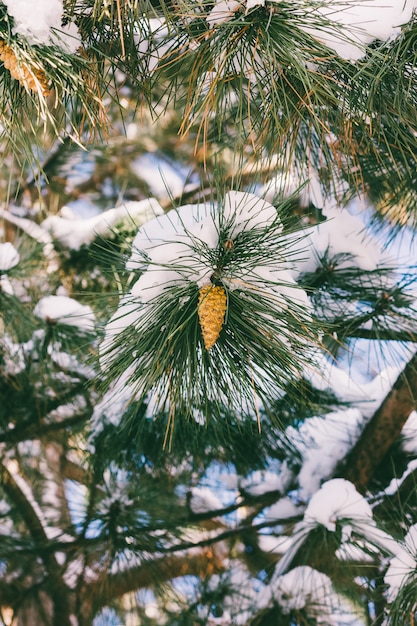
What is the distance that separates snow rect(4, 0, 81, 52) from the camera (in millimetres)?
619

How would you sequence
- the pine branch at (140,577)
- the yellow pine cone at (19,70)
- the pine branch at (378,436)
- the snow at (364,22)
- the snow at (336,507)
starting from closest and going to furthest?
the yellow pine cone at (19,70) < the snow at (364,22) < the snow at (336,507) < the pine branch at (378,436) < the pine branch at (140,577)

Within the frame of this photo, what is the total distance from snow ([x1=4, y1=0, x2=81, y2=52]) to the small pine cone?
330 millimetres

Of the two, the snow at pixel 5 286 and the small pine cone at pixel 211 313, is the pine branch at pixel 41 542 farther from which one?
the small pine cone at pixel 211 313

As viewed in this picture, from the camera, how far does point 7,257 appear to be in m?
1.27

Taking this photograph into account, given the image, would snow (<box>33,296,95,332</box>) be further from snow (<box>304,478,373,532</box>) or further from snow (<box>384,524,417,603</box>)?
snow (<box>384,524,417,603</box>)

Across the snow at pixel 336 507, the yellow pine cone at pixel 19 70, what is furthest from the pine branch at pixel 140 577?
the yellow pine cone at pixel 19 70

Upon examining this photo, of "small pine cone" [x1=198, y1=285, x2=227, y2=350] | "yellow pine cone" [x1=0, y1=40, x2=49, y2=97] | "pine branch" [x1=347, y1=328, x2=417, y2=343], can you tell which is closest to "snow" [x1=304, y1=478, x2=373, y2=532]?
"pine branch" [x1=347, y1=328, x2=417, y2=343]

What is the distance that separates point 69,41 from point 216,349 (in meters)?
0.41

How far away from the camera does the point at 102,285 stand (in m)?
1.49

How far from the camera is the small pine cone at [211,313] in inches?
25.3

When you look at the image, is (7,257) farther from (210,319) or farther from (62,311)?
(210,319)

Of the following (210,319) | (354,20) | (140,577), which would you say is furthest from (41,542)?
(354,20)

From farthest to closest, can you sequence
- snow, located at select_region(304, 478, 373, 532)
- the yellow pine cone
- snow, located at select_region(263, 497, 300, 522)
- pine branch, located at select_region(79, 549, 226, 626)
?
snow, located at select_region(263, 497, 300, 522), pine branch, located at select_region(79, 549, 226, 626), snow, located at select_region(304, 478, 373, 532), the yellow pine cone

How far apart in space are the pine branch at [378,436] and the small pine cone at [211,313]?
79 centimetres
